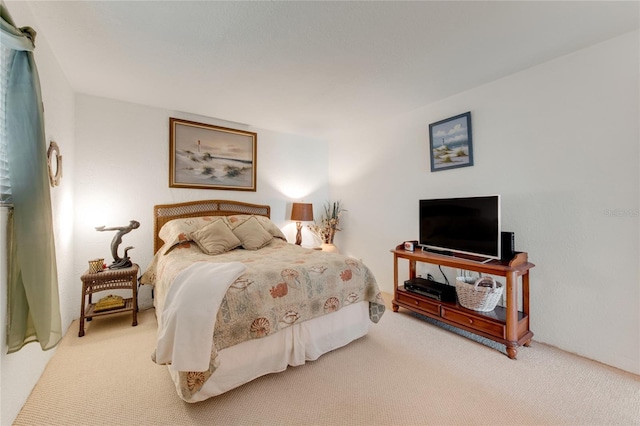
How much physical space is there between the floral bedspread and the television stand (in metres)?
0.63

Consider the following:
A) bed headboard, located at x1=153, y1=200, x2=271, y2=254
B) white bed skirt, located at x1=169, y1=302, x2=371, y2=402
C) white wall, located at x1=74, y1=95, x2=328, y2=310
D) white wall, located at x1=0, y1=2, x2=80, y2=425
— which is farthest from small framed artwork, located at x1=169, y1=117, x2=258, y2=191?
white bed skirt, located at x1=169, y1=302, x2=371, y2=402

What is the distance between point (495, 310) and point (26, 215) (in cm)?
336

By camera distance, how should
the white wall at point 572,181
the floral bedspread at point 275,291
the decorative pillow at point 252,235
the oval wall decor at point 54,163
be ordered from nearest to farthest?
the floral bedspread at point 275,291 < the white wall at point 572,181 < the oval wall decor at point 54,163 < the decorative pillow at point 252,235

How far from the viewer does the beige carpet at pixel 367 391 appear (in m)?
1.48

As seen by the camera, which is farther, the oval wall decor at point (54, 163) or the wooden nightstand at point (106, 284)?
the wooden nightstand at point (106, 284)

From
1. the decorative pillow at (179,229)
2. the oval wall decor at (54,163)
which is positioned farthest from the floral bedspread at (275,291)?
the oval wall decor at (54,163)

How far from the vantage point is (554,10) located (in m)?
1.66

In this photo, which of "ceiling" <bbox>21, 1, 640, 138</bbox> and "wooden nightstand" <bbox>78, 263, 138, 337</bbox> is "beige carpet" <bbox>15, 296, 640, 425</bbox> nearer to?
"wooden nightstand" <bbox>78, 263, 138, 337</bbox>

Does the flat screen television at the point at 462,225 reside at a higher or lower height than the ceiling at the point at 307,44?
lower

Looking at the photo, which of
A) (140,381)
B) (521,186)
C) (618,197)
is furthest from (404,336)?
(140,381)

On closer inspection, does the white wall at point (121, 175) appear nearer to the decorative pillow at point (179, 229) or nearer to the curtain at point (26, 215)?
the decorative pillow at point (179, 229)

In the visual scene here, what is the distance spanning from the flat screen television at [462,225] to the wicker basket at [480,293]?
0.88ft

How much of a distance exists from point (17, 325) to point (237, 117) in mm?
2904

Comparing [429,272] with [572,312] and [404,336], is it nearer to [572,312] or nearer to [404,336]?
[404,336]
